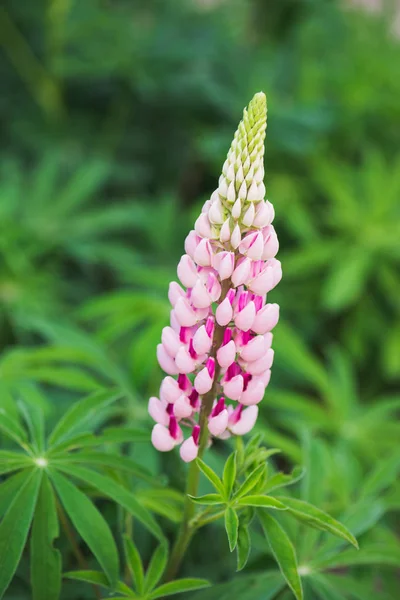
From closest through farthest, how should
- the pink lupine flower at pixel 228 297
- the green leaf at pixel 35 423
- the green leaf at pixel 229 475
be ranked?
the pink lupine flower at pixel 228 297 → the green leaf at pixel 229 475 → the green leaf at pixel 35 423

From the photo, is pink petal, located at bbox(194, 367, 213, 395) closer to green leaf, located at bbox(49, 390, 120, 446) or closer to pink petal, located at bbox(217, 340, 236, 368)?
pink petal, located at bbox(217, 340, 236, 368)

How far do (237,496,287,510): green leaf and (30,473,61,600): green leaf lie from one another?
339 mm

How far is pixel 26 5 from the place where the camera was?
3.31 m

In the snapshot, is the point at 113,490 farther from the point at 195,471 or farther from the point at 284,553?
the point at 284,553

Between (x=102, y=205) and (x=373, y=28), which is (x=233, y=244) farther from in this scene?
(x=373, y=28)

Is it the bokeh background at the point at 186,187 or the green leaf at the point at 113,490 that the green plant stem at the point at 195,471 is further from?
the bokeh background at the point at 186,187

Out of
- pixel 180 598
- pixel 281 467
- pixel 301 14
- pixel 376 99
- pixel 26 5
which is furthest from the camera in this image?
pixel 301 14

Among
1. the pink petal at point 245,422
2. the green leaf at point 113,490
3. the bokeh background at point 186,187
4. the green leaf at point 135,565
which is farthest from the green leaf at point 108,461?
the bokeh background at point 186,187

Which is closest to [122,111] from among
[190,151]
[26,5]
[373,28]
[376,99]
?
[190,151]

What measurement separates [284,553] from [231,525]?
0.40ft

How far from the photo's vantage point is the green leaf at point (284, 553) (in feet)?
3.70

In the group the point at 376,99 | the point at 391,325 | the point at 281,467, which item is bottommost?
the point at 281,467

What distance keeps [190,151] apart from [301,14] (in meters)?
1.17

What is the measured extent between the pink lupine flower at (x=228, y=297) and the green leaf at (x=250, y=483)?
0.10 meters
